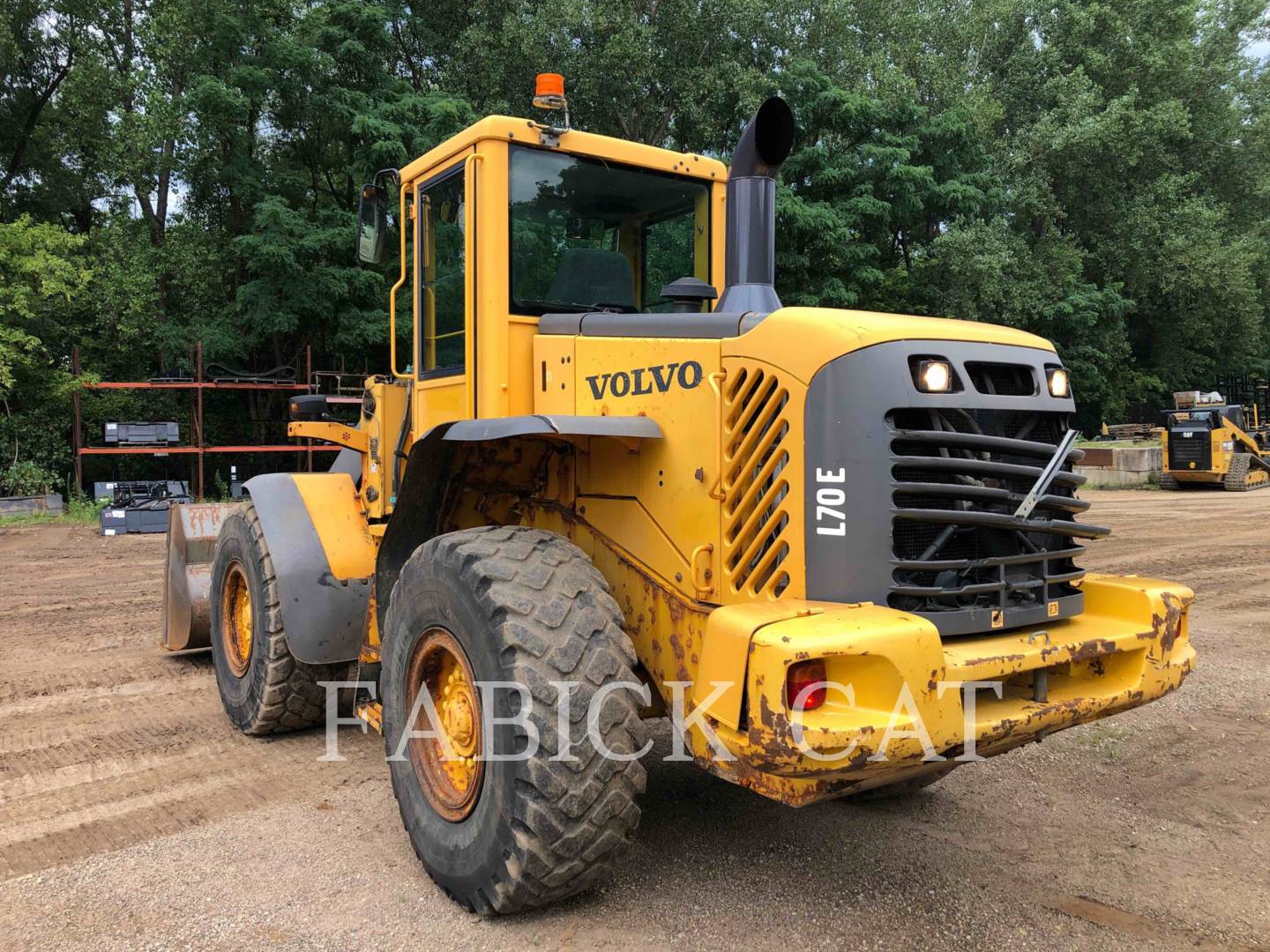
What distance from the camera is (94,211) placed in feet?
76.0

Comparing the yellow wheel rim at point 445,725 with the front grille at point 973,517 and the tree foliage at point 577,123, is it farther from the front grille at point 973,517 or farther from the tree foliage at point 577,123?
the tree foliage at point 577,123

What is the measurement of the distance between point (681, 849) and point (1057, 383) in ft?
7.25

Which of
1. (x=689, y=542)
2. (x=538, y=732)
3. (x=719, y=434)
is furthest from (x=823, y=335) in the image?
(x=538, y=732)

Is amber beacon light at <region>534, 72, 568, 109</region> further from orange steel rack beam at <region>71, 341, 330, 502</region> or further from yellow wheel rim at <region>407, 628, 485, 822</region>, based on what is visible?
orange steel rack beam at <region>71, 341, 330, 502</region>

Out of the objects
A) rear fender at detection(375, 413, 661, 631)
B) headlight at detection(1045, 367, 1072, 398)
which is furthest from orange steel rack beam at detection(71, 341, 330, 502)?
headlight at detection(1045, 367, 1072, 398)

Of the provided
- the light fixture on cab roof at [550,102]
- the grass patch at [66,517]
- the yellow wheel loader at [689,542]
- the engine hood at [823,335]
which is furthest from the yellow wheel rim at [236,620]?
the grass patch at [66,517]

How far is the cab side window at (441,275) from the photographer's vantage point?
4.08 m

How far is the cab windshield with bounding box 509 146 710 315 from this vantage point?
3.95 metres

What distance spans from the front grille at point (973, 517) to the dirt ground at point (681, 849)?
110 cm

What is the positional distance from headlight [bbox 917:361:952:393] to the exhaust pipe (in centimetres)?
91

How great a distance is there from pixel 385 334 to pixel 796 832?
17026 millimetres

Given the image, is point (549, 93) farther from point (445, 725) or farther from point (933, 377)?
point (445, 725)

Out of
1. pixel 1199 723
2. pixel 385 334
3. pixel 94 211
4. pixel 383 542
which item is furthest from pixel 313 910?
pixel 94 211

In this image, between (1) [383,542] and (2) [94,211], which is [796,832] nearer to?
(1) [383,542]
